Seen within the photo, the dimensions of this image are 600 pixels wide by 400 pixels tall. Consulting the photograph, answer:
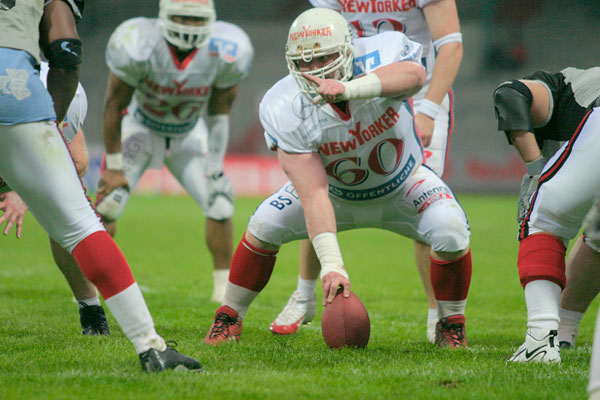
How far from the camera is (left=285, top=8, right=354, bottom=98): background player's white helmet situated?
3242mm

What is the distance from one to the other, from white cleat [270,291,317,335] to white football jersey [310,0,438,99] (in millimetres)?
1361

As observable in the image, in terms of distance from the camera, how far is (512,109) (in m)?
3.14

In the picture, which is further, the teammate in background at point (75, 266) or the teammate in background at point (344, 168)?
the teammate in background at point (75, 266)

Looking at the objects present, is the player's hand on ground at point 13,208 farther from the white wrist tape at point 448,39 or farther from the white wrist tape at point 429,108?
the white wrist tape at point 448,39

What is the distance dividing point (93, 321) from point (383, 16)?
2.30 meters

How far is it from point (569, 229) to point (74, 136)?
2.40 m

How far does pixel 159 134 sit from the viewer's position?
223 inches

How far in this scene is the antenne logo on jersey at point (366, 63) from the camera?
3438 millimetres

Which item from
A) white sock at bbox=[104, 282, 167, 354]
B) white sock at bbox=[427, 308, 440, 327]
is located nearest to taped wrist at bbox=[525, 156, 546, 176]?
white sock at bbox=[427, 308, 440, 327]

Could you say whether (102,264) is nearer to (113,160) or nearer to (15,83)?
(15,83)

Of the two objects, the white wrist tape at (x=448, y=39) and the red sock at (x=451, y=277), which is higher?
the white wrist tape at (x=448, y=39)

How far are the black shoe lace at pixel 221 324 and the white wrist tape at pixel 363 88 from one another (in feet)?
4.21

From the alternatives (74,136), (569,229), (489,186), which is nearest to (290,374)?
(569,229)

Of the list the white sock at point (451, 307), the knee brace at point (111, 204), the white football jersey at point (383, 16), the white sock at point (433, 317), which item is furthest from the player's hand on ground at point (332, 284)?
the knee brace at point (111, 204)
